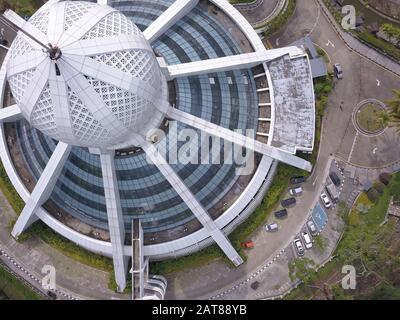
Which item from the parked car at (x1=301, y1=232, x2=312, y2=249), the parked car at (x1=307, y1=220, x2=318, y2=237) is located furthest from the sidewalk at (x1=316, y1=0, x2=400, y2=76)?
the parked car at (x1=301, y1=232, x2=312, y2=249)

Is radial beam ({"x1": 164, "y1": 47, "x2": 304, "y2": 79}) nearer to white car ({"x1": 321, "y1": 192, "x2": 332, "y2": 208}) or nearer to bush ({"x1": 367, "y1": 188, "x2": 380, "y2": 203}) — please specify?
white car ({"x1": 321, "y1": 192, "x2": 332, "y2": 208})

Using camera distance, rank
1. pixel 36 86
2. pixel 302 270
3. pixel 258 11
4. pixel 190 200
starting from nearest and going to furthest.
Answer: pixel 36 86
pixel 190 200
pixel 302 270
pixel 258 11

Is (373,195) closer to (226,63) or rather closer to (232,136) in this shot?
(232,136)

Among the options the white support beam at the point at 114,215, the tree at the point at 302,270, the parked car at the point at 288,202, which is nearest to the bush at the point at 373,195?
the parked car at the point at 288,202

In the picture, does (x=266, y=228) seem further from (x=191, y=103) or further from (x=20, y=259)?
(x=20, y=259)
